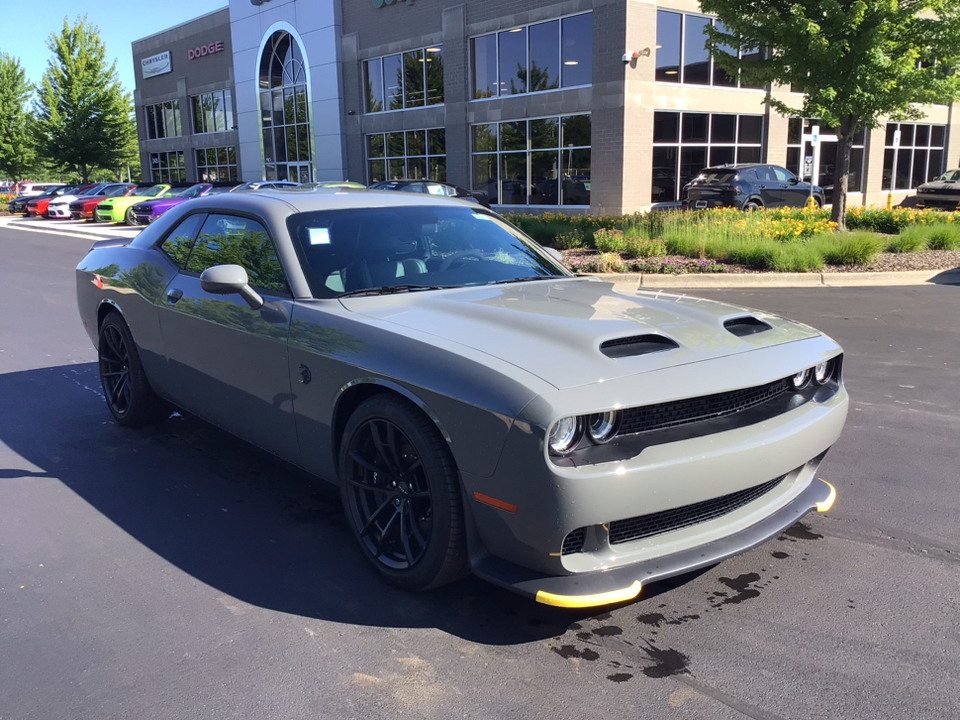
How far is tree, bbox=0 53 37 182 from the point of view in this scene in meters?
49.8

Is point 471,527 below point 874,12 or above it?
below

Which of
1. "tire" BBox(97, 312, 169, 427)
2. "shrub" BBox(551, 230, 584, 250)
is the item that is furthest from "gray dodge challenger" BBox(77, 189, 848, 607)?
"shrub" BBox(551, 230, 584, 250)

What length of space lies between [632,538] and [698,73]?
25.6 metres

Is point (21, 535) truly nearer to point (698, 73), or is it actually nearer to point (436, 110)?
point (698, 73)

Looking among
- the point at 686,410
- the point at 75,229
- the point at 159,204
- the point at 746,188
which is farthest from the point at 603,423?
the point at 75,229

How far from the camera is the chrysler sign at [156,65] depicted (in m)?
48.0

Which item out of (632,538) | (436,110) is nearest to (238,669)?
(632,538)

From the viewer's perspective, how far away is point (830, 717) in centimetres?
252

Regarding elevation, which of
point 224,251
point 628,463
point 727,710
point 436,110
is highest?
point 436,110

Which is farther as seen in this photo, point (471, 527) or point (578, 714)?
point (471, 527)

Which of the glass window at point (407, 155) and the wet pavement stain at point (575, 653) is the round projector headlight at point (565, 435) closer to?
the wet pavement stain at point (575, 653)

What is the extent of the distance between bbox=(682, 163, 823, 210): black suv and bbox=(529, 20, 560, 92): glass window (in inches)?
246

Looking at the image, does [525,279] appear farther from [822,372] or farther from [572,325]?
[822,372]

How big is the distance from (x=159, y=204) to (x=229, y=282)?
23.9 metres
